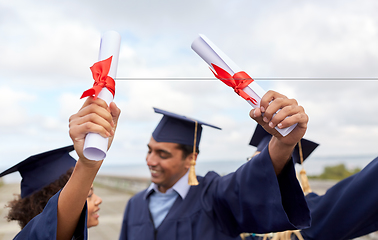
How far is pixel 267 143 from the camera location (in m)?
2.88

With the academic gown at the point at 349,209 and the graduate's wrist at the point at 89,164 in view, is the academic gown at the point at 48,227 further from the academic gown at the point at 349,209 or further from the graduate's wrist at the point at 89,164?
the academic gown at the point at 349,209

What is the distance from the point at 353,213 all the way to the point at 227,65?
4.69 feet

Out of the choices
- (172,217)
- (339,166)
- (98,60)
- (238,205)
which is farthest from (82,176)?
(339,166)

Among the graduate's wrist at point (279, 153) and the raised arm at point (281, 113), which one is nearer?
the raised arm at point (281, 113)

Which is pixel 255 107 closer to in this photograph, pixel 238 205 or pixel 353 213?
pixel 238 205

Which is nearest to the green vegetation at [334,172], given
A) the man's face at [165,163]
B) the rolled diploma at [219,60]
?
the man's face at [165,163]

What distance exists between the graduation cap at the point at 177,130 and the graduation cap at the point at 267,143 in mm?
533

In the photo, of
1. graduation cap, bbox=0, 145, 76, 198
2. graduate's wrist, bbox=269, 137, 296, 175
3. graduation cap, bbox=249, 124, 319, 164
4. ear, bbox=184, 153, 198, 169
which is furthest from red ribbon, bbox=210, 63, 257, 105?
ear, bbox=184, 153, 198, 169

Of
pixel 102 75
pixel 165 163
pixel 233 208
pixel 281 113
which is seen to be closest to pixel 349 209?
pixel 233 208

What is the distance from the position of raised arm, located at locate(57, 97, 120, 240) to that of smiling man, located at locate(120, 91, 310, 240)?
64 centimetres

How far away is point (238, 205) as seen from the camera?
78.5 inches

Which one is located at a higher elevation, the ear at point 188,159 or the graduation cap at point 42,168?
the ear at point 188,159

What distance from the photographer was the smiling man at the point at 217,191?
5.29 ft

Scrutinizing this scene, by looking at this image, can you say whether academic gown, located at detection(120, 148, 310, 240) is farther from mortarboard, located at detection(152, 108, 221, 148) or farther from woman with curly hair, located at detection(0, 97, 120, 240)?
woman with curly hair, located at detection(0, 97, 120, 240)
